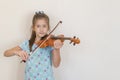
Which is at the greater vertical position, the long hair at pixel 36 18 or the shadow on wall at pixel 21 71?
the long hair at pixel 36 18

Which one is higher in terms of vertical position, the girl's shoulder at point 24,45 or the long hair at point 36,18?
the long hair at point 36,18

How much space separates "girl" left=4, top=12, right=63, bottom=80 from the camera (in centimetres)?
165

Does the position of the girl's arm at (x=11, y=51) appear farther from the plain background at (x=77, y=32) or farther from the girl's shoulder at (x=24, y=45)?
the plain background at (x=77, y=32)

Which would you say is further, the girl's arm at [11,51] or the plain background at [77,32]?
the plain background at [77,32]

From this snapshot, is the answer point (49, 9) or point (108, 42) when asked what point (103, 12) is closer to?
point (108, 42)

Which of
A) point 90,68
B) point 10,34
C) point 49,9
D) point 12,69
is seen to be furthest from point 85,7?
point 12,69

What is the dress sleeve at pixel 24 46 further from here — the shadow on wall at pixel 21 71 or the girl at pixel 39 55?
the shadow on wall at pixel 21 71

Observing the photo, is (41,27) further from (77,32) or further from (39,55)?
(77,32)

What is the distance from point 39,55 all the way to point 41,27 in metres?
0.17

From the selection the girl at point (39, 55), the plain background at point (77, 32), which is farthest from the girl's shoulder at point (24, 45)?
the plain background at point (77, 32)

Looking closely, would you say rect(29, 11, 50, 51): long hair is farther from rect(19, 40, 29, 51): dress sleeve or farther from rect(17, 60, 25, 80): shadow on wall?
rect(17, 60, 25, 80): shadow on wall

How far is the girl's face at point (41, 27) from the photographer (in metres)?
1.64

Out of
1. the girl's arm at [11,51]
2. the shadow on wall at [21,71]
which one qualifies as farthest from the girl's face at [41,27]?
the shadow on wall at [21,71]

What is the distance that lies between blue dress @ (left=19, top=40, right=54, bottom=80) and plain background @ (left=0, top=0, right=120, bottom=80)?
0.17 meters
